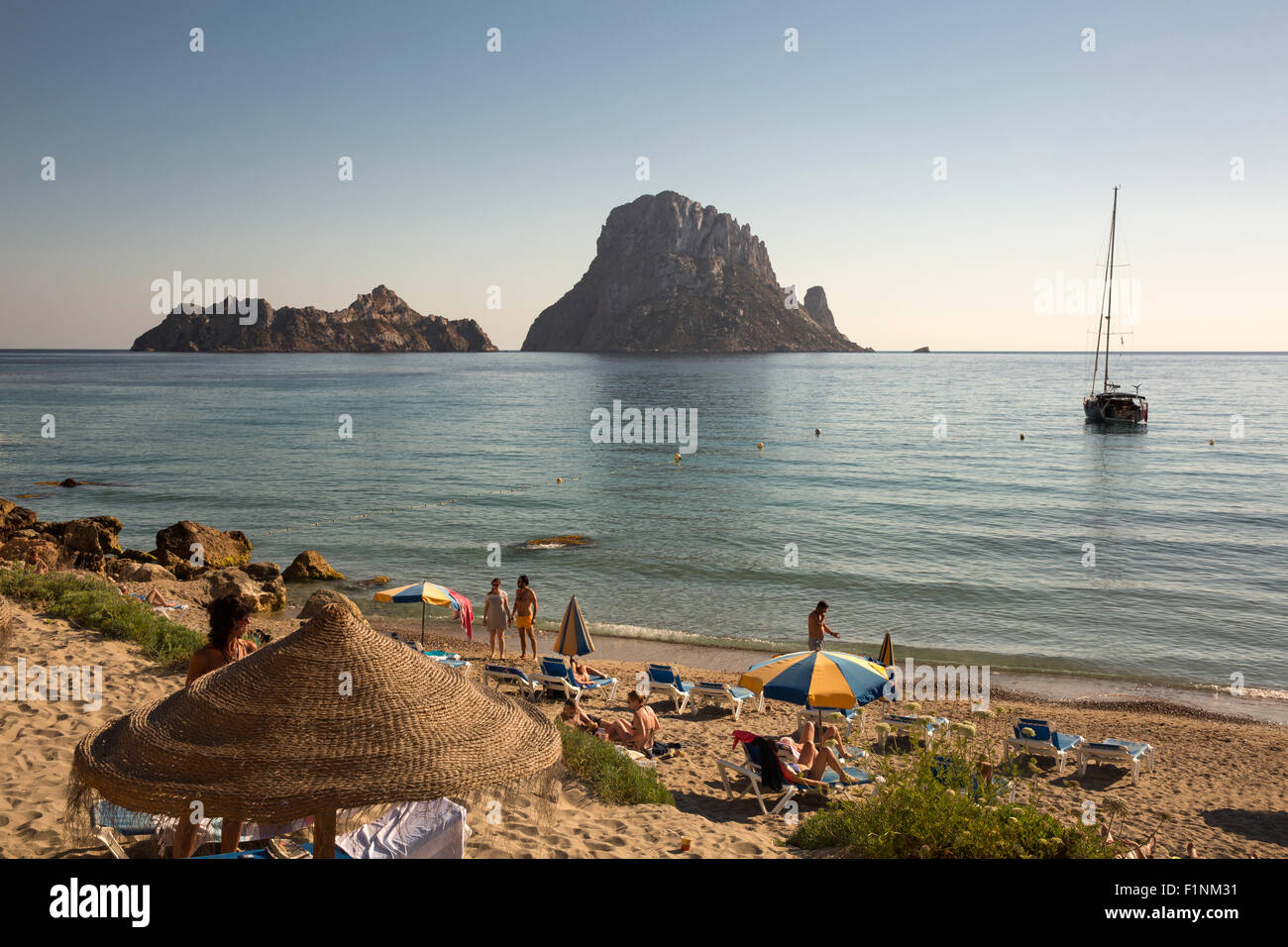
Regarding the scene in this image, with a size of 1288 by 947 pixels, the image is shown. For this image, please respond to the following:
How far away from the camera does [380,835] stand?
21.1 feet

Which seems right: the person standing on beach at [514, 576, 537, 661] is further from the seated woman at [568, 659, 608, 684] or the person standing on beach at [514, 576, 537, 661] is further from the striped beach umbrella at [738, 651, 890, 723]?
the striped beach umbrella at [738, 651, 890, 723]

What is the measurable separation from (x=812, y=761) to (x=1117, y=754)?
5.25 m

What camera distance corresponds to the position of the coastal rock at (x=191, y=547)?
24.6 metres

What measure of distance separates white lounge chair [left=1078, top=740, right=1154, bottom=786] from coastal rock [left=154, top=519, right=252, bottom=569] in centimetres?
2347

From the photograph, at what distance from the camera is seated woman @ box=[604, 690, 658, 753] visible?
38.8ft

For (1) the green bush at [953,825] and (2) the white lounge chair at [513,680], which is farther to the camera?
(2) the white lounge chair at [513,680]

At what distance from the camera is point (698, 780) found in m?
11.2

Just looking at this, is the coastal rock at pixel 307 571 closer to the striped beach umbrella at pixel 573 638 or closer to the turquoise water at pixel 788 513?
the turquoise water at pixel 788 513

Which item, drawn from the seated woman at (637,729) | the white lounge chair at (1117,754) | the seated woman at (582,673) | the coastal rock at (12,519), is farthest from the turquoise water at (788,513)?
the seated woman at (637,729)

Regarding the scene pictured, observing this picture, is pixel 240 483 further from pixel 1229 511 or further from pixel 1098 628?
pixel 1229 511

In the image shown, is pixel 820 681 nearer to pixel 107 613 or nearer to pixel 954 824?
pixel 954 824

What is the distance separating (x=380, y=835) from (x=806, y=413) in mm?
74559

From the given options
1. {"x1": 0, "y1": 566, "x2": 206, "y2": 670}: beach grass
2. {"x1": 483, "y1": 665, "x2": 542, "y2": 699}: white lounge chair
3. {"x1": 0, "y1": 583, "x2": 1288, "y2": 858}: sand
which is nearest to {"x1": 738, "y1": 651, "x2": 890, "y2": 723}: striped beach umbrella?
{"x1": 0, "y1": 583, "x2": 1288, "y2": 858}: sand
